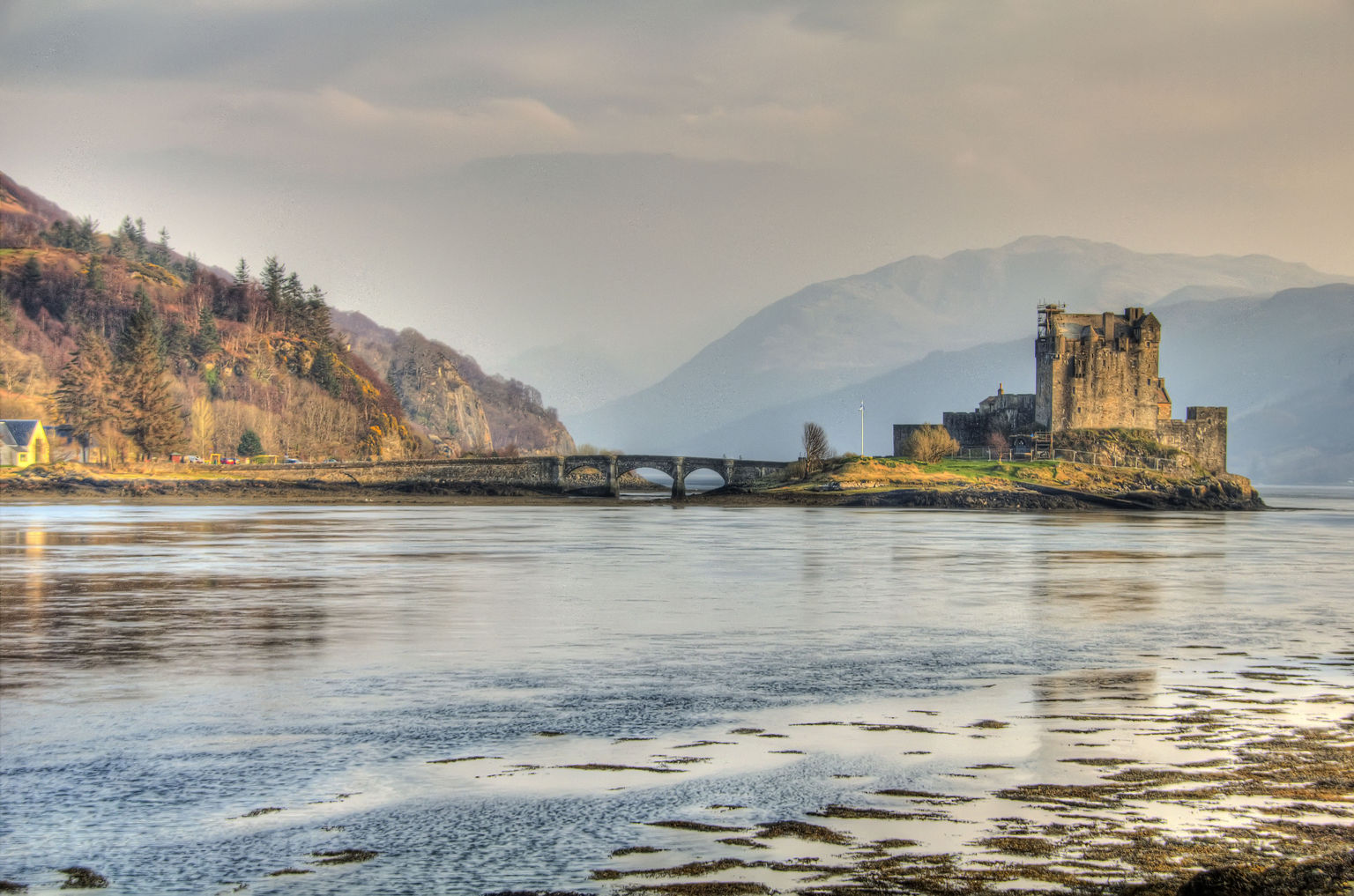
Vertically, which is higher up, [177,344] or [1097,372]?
[177,344]

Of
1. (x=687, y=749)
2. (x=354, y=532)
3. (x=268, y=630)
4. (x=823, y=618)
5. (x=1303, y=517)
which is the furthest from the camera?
(x=1303, y=517)

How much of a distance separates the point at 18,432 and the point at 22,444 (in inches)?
77.8

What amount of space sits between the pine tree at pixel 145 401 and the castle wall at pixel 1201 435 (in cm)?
9731

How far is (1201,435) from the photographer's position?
394 feet

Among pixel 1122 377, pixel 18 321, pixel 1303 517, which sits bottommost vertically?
pixel 1303 517

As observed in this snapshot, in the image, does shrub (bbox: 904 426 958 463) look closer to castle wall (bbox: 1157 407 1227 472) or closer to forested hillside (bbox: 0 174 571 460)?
castle wall (bbox: 1157 407 1227 472)

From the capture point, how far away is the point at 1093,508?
10425 centimetres

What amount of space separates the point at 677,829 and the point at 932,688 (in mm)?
7943

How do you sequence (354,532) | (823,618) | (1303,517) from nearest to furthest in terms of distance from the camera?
(823,618) < (354,532) < (1303,517)

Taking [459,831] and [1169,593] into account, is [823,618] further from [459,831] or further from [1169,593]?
[459,831]

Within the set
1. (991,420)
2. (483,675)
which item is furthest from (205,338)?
(483,675)

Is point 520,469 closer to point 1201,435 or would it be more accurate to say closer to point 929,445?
point 929,445

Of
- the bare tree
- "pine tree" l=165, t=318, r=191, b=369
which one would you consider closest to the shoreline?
the bare tree

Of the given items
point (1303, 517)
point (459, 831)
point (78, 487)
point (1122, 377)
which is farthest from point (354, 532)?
point (1122, 377)
